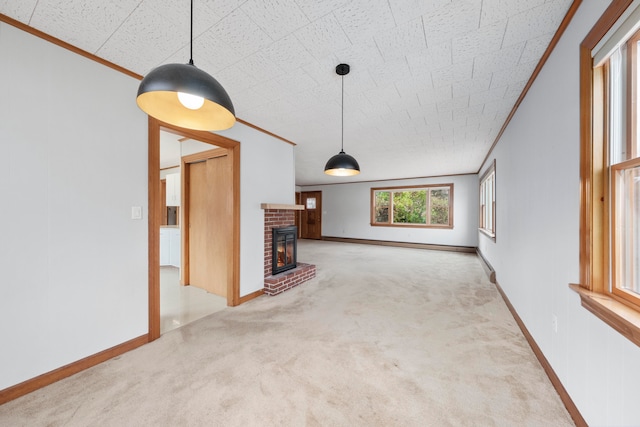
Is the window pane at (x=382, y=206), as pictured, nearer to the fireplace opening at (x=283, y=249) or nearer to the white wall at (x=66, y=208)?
the fireplace opening at (x=283, y=249)

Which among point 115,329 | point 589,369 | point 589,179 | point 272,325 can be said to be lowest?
point 272,325

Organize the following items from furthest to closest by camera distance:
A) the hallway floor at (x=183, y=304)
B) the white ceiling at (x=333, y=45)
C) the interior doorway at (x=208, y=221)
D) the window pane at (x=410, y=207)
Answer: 1. the window pane at (x=410, y=207)
2. the interior doorway at (x=208, y=221)
3. the hallway floor at (x=183, y=304)
4. the white ceiling at (x=333, y=45)

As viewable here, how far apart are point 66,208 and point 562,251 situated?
3626mm

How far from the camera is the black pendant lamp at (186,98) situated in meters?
1.03

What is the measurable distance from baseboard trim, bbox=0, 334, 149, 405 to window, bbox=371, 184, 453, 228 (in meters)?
7.85

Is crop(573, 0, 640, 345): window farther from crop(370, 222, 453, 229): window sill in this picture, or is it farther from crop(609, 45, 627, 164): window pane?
crop(370, 222, 453, 229): window sill

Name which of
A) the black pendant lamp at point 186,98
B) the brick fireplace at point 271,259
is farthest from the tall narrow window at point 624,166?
the brick fireplace at point 271,259

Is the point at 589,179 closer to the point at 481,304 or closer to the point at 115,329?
the point at 481,304

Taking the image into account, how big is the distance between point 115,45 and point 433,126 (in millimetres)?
3717

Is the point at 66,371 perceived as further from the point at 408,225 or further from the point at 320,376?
the point at 408,225

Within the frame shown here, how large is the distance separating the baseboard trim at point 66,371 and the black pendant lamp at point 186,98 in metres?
2.05

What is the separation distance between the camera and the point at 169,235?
17.5ft

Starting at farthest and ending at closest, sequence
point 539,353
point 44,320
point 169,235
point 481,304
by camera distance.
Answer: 1. point 169,235
2. point 481,304
3. point 539,353
4. point 44,320

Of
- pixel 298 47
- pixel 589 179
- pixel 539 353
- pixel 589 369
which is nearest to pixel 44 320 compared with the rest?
pixel 298 47
